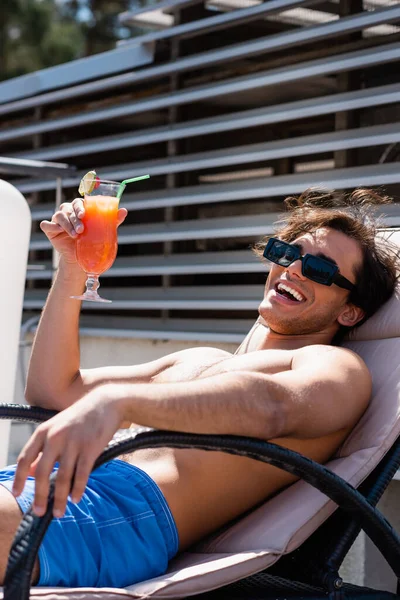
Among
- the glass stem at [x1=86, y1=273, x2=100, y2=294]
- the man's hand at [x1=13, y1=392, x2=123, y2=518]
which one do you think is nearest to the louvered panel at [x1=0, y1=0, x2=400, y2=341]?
the glass stem at [x1=86, y1=273, x2=100, y2=294]

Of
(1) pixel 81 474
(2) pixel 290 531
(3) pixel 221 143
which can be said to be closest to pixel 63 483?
(1) pixel 81 474

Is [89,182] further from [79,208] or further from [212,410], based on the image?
[212,410]

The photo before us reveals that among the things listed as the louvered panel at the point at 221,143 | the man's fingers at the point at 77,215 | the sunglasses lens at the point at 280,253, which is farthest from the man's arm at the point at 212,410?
the louvered panel at the point at 221,143

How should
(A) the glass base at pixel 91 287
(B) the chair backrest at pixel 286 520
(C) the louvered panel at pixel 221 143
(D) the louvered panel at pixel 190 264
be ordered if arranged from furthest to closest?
(D) the louvered panel at pixel 190 264 < (C) the louvered panel at pixel 221 143 < (A) the glass base at pixel 91 287 < (B) the chair backrest at pixel 286 520

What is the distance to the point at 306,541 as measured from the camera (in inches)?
97.0

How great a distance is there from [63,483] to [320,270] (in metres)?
1.29

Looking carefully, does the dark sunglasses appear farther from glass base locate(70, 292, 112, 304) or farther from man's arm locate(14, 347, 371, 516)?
glass base locate(70, 292, 112, 304)

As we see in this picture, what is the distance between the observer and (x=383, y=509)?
12.8 ft

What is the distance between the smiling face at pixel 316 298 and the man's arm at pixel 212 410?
0.32 m

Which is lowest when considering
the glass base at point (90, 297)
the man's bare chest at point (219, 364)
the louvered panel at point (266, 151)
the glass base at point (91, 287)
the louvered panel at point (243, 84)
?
the man's bare chest at point (219, 364)

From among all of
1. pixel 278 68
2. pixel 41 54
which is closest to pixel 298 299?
pixel 278 68

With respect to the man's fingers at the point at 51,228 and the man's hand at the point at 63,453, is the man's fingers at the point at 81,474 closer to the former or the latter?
the man's hand at the point at 63,453

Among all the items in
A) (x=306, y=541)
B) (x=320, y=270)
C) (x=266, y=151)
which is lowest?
(x=306, y=541)

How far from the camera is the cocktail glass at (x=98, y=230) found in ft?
9.32
